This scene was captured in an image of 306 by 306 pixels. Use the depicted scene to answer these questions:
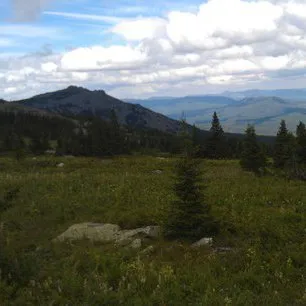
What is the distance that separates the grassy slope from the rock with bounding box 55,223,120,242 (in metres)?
0.60

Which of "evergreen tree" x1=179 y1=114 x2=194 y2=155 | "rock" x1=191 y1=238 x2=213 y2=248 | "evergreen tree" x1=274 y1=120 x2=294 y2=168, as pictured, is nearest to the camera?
"rock" x1=191 y1=238 x2=213 y2=248

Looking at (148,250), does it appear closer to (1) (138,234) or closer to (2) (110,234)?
(1) (138,234)

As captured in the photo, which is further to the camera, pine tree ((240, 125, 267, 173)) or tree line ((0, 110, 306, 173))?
tree line ((0, 110, 306, 173))

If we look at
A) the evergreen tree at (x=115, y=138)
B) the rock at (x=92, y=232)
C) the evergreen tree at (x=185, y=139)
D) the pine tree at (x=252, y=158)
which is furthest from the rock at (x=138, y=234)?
the evergreen tree at (x=115, y=138)

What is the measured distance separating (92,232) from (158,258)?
13.0ft

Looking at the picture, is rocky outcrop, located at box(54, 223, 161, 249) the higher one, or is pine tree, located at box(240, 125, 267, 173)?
pine tree, located at box(240, 125, 267, 173)

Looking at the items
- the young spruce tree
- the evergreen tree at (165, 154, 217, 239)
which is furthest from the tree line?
the evergreen tree at (165, 154, 217, 239)

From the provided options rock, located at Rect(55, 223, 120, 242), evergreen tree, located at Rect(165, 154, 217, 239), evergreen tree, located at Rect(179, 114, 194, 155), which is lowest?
rock, located at Rect(55, 223, 120, 242)

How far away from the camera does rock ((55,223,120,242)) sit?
14156 millimetres

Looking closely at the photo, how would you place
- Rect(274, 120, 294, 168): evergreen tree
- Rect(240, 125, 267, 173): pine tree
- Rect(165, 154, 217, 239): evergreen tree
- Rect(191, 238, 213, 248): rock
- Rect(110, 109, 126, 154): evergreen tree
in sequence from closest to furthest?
1. Rect(191, 238, 213, 248): rock
2. Rect(165, 154, 217, 239): evergreen tree
3. Rect(240, 125, 267, 173): pine tree
4. Rect(274, 120, 294, 168): evergreen tree
5. Rect(110, 109, 126, 154): evergreen tree

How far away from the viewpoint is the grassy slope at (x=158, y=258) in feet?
27.6

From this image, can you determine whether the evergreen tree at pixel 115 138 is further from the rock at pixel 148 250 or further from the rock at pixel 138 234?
the rock at pixel 148 250

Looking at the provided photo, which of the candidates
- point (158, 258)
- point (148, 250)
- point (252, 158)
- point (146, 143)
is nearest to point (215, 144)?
point (252, 158)

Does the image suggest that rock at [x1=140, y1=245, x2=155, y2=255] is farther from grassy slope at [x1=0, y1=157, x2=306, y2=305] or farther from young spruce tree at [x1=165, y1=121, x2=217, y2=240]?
young spruce tree at [x1=165, y1=121, x2=217, y2=240]
